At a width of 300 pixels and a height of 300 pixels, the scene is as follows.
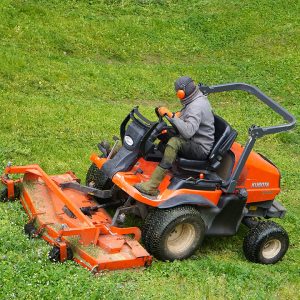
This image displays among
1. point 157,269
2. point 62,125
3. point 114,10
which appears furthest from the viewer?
point 114,10

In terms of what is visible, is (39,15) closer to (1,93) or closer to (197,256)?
(1,93)

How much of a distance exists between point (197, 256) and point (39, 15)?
12.1 metres

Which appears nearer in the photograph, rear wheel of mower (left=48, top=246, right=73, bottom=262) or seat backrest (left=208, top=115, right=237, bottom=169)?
rear wheel of mower (left=48, top=246, right=73, bottom=262)

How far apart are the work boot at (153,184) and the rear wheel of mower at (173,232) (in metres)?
0.28

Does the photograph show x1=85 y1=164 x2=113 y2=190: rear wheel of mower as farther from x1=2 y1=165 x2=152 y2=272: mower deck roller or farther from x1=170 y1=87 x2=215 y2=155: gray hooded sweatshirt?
x1=170 y1=87 x2=215 y2=155: gray hooded sweatshirt

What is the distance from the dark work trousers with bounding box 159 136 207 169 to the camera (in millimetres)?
8516

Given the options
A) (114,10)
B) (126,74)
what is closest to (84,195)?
(126,74)

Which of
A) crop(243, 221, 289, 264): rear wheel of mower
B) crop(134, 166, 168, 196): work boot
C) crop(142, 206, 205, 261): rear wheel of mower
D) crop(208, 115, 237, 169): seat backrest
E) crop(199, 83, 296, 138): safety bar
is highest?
crop(199, 83, 296, 138): safety bar

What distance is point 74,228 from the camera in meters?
7.80

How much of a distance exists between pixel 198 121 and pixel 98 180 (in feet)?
6.55

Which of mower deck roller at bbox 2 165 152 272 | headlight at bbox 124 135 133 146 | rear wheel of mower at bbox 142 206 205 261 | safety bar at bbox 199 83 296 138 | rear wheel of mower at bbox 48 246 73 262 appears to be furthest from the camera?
headlight at bbox 124 135 133 146

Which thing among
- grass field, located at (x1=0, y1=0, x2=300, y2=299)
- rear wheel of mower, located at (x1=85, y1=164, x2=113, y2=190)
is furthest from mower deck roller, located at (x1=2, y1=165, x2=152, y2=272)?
rear wheel of mower, located at (x1=85, y1=164, x2=113, y2=190)

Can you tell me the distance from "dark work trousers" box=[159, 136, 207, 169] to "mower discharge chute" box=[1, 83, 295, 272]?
0.34ft

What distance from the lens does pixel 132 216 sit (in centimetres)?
952
